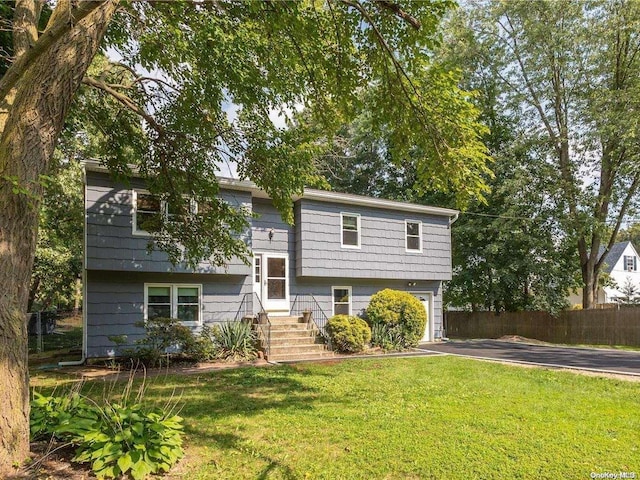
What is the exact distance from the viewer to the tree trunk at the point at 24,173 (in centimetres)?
336

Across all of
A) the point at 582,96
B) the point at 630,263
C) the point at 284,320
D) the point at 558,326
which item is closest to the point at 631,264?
the point at 630,263

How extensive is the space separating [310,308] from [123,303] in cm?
557

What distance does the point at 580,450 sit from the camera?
14.1ft

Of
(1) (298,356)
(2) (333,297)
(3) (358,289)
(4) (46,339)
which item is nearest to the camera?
(1) (298,356)

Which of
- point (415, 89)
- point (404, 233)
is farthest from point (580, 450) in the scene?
point (404, 233)

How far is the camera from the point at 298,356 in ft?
37.0

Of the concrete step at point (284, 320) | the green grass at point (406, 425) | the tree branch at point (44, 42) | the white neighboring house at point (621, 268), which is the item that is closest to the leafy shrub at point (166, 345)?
the green grass at point (406, 425)

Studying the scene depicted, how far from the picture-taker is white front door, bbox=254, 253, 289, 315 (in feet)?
42.8

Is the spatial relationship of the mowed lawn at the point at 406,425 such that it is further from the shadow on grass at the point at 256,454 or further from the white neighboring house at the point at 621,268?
the white neighboring house at the point at 621,268

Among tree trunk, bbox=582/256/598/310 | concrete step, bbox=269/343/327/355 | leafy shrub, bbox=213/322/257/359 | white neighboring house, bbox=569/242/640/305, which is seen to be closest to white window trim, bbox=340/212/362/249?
concrete step, bbox=269/343/327/355

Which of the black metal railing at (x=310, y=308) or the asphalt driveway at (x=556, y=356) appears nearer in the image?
the asphalt driveway at (x=556, y=356)

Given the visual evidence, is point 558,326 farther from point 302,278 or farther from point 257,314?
point 257,314

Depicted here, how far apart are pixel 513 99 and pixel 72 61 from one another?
70.3 ft

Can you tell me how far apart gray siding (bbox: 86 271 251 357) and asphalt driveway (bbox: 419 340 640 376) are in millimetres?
6683
